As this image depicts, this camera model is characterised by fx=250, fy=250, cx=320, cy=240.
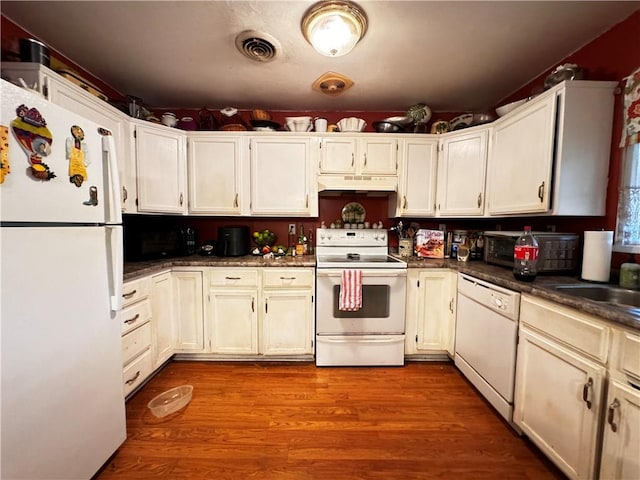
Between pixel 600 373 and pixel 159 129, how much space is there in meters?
3.24

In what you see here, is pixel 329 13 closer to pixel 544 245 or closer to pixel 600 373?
pixel 544 245

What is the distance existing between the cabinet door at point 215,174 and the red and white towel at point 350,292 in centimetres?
128

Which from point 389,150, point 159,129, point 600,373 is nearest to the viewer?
point 600,373

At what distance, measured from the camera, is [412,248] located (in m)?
2.66

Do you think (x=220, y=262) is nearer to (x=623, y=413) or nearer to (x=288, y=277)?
(x=288, y=277)

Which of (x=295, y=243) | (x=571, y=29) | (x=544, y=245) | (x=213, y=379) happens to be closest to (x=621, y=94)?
(x=571, y=29)

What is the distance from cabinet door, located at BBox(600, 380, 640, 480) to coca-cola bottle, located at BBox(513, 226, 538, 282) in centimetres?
65

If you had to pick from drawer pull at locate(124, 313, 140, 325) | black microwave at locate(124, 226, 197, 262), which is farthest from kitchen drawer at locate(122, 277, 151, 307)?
black microwave at locate(124, 226, 197, 262)

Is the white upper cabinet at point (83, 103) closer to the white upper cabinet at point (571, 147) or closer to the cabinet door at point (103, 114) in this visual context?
the cabinet door at point (103, 114)

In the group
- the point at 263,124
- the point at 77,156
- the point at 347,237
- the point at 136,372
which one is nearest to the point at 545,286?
the point at 347,237

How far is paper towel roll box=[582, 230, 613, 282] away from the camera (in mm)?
1472

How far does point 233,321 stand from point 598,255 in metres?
2.64

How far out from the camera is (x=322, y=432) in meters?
1.54

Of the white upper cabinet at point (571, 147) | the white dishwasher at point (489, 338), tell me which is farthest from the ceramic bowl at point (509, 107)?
the white dishwasher at point (489, 338)
